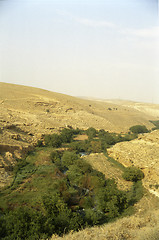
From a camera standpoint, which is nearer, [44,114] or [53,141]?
[53,141]

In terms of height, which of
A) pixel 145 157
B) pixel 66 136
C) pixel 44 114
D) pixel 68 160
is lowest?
pixel 68 160

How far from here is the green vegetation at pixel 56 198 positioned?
621cm

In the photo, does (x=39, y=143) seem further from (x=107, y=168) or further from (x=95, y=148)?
(x=107, y=168)

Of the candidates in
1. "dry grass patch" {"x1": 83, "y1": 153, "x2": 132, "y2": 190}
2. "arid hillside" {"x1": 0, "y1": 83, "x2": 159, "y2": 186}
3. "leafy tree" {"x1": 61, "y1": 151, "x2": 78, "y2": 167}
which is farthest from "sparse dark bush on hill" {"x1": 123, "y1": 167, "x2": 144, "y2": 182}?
"arid hillside" {"x1": 0, "y1": 83, "x2": 159, "y2": 186}

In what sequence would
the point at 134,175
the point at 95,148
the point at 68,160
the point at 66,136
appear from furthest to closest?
the point at 66,136 → the point at 95,148 → the point at 68,160 → the point at 134,175

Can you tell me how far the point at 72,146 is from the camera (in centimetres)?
1744

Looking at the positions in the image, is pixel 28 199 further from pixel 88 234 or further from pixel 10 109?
pixel 10 109

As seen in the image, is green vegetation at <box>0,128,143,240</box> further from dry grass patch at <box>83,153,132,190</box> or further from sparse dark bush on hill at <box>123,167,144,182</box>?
dry grass patch at <box>83,153,132,190</box>

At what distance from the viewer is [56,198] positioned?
25.4 feet

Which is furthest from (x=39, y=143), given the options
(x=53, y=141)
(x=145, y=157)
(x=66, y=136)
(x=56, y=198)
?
(x=56, y=198)

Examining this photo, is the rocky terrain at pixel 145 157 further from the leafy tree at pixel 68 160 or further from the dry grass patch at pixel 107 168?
the leafy tree at pixel 68 160

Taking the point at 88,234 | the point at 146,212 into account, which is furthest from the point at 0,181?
the point at 146,212

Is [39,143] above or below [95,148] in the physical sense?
below

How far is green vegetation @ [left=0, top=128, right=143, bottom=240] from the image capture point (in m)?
6.21
